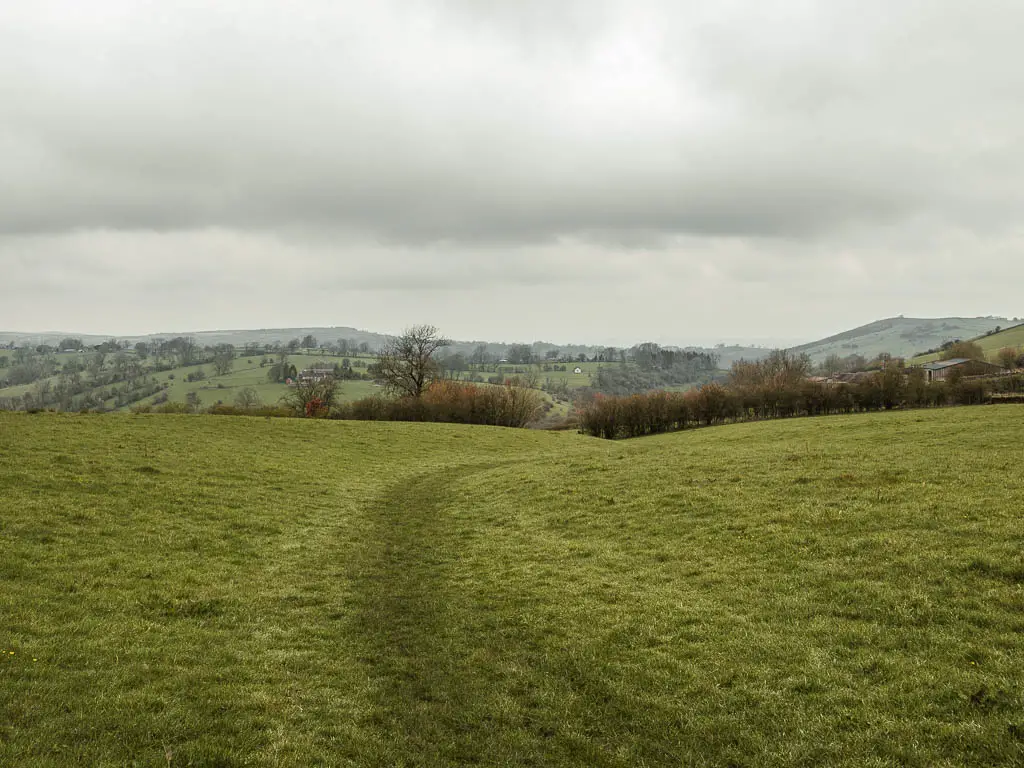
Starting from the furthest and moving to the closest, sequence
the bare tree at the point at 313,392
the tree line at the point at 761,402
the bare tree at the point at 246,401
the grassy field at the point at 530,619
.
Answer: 1. the bare tree at the point at 246,401
2. the bare tree at the point at 313,392
3. the tree line at the point at 761,402
4. the grassy field at the point at 530,619

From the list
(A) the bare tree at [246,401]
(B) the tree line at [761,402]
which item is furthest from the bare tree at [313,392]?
(B) the tree line at [761,402]

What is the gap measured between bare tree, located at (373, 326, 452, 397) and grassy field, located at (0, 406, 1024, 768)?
58030mm

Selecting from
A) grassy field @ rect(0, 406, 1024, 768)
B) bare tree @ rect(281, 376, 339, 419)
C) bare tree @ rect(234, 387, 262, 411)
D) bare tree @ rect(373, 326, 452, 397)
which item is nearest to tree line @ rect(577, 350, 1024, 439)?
bare tree @ rect(373, 326, 452, 397)

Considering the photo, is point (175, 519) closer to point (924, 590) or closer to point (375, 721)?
point (375, 721)

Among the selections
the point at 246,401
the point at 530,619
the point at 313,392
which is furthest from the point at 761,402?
the point at 246,401

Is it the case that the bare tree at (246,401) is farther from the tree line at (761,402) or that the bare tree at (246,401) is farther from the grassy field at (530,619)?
the grassy field at (530,619)

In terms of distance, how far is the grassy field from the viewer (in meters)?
8.18

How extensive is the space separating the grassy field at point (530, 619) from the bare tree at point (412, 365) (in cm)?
5803

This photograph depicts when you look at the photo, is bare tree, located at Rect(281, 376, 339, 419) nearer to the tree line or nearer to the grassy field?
the tree line

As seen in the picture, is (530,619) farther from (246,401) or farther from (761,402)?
(246,401)

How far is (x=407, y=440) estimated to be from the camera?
4609cm

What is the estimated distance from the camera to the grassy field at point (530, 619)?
8180 millimetres

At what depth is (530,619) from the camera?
1302cm

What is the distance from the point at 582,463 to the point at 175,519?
19.8 meters
